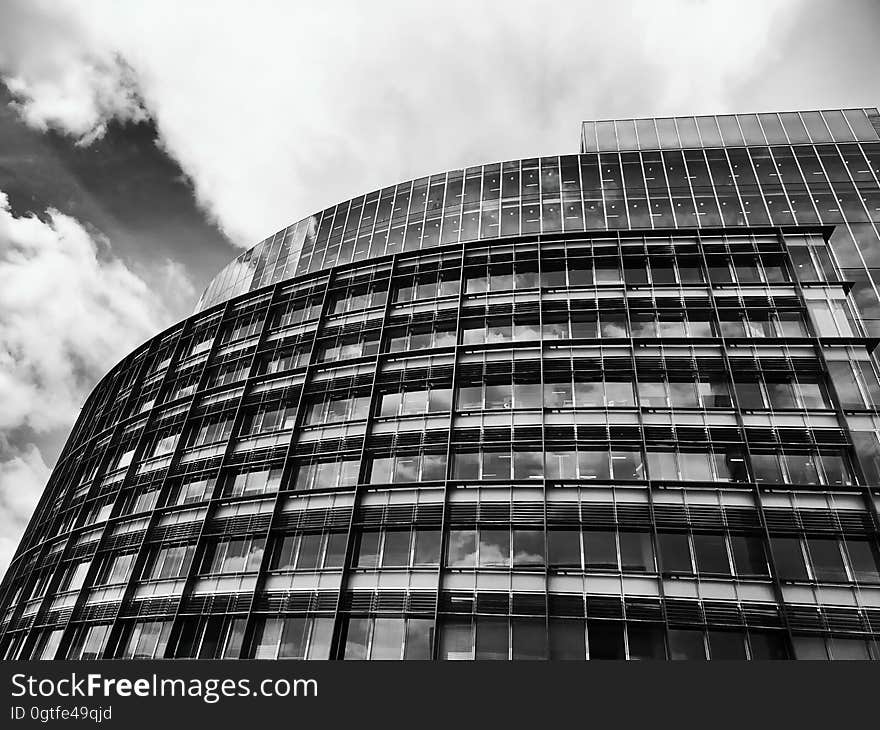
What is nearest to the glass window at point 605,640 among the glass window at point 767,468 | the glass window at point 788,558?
the glass window at point 788,558

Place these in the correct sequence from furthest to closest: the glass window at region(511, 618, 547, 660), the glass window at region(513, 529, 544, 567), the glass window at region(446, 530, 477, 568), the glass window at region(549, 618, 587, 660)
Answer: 1. the glass window at region(446, 530, 477, 568)
2. the glass window at region(513, 529, 544, 567)
3. the glass window at region(511, 618, 547, 660)
4. the glass window at region(549, 618, 587, 660)

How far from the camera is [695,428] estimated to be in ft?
79.0

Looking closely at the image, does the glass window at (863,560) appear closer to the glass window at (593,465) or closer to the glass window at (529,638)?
the glass window at (593,465)

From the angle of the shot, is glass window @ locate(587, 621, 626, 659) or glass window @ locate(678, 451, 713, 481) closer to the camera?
Result: glass window @ locate(587, 621, 626, 659)

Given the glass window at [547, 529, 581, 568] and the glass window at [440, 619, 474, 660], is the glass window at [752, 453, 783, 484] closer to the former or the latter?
the glass window at [547, 529, 581, 568]

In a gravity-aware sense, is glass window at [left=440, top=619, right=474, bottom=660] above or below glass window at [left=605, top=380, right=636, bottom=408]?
below

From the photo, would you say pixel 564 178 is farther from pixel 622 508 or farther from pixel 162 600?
pixel 162 600

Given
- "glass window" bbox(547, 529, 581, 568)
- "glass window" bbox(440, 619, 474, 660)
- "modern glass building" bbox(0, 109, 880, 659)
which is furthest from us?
"glass window" bbox(547, 529, 581, 568)

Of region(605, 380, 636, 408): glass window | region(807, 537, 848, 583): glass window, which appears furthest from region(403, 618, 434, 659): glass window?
region(807, 537, 848, 583): glass window

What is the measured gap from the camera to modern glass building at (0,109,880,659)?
837 inches

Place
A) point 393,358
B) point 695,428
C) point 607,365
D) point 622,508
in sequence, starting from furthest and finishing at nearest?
point 393,358 → point 607,365 → point 695,428 → point 622,508

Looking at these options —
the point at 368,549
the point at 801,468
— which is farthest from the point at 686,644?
the point at 368,549

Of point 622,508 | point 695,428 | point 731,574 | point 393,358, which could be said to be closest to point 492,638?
point 622,508

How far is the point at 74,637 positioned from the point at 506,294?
29.2 metres
